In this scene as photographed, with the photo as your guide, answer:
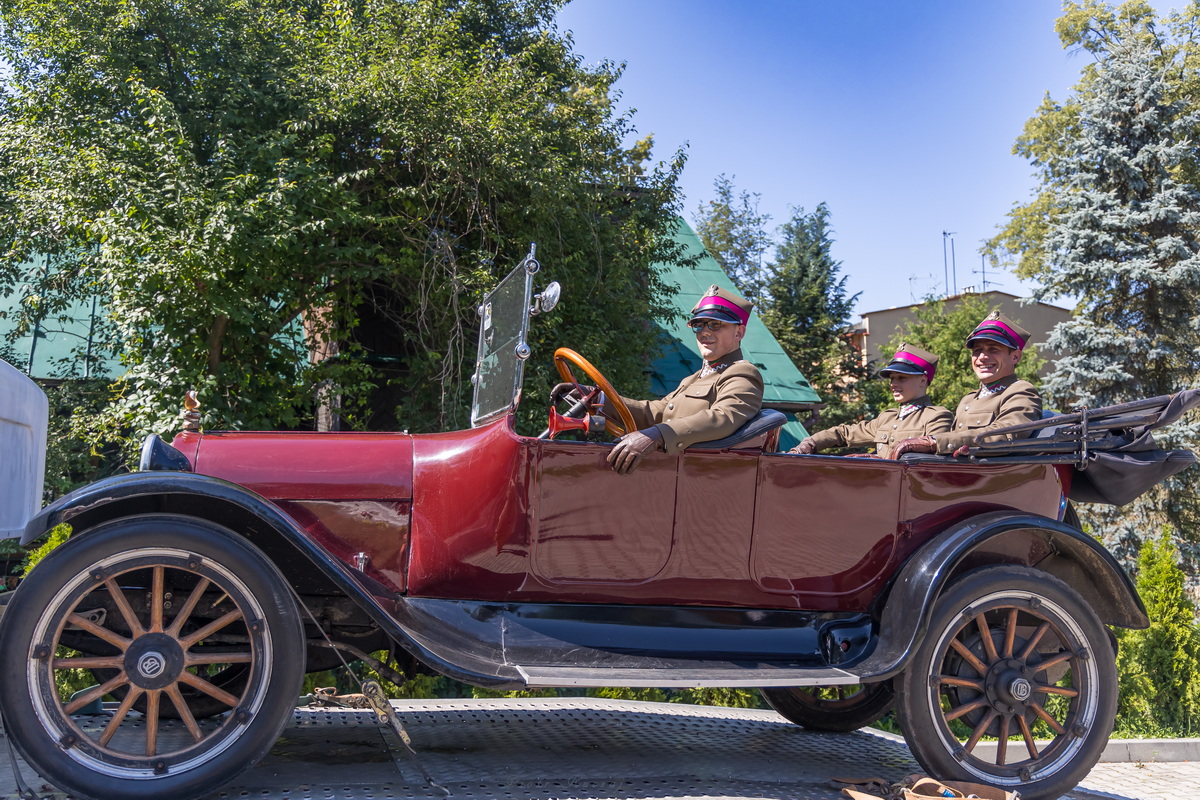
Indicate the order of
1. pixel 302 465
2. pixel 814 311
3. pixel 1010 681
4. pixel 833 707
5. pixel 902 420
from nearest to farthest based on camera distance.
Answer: pixel 302 465
pixel 1010 681
pixel 833 707
pixel 902 420
pixel 814 311

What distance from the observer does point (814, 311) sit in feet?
74.9

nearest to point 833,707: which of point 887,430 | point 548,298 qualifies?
point 887,430

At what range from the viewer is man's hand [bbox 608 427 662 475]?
318cm

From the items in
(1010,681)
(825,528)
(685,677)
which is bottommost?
(1010,681)

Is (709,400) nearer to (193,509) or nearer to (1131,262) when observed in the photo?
(193,509)

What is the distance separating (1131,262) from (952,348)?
21.7 feet

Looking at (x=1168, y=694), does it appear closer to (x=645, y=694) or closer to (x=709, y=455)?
(x=645, y=694)

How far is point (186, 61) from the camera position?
8953mm

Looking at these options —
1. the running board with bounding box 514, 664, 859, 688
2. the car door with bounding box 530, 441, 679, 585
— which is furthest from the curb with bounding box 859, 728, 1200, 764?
the car door with bounding box 530, 441, 679, 585

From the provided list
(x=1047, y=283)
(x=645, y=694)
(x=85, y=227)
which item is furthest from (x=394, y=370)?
(x=1047, y=283)

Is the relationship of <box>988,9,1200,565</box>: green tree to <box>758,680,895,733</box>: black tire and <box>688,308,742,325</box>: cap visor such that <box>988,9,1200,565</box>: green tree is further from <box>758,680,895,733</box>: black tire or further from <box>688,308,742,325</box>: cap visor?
<box>688,308,742,325</box>: cap visor

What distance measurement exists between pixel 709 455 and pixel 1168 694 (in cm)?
473

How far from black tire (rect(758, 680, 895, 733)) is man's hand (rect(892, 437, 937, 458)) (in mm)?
1202

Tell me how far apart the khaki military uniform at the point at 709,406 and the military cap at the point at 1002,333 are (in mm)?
1334
